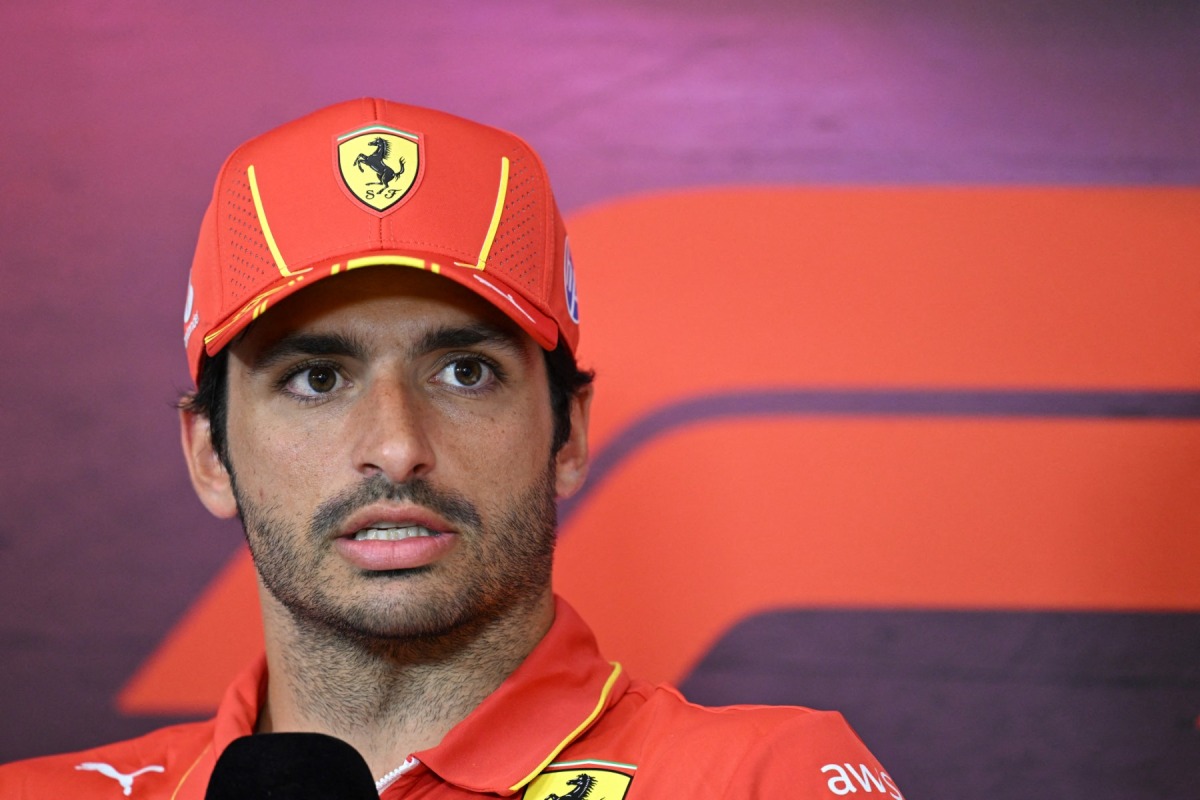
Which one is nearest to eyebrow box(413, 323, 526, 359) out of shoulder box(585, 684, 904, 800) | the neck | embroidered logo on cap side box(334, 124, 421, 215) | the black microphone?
embroidered logo on cap side box(334, 124, 421, 215)

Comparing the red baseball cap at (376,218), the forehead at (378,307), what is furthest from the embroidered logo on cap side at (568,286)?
the forehead at (378,307)

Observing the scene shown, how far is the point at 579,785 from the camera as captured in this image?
113 centimetres

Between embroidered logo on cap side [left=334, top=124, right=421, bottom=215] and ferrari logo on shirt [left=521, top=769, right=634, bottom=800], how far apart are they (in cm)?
47

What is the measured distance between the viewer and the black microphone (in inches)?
30.4

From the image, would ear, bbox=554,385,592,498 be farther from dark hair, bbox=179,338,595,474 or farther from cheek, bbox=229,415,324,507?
cheek, bbox=229,415,324,507

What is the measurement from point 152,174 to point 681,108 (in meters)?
0.63

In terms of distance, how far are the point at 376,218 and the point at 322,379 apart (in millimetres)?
138

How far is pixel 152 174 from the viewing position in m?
1.74

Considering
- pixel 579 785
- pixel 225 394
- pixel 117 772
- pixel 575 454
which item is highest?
pixel 225 394

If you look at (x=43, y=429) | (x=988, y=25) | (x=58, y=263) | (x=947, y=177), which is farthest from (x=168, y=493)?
(x=988, y=25)

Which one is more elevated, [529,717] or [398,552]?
[398,552]

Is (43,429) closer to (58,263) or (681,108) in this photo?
(58,263)

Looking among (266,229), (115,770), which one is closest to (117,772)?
(115,770)

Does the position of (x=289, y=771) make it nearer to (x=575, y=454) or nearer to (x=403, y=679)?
(x=403, y=679)
